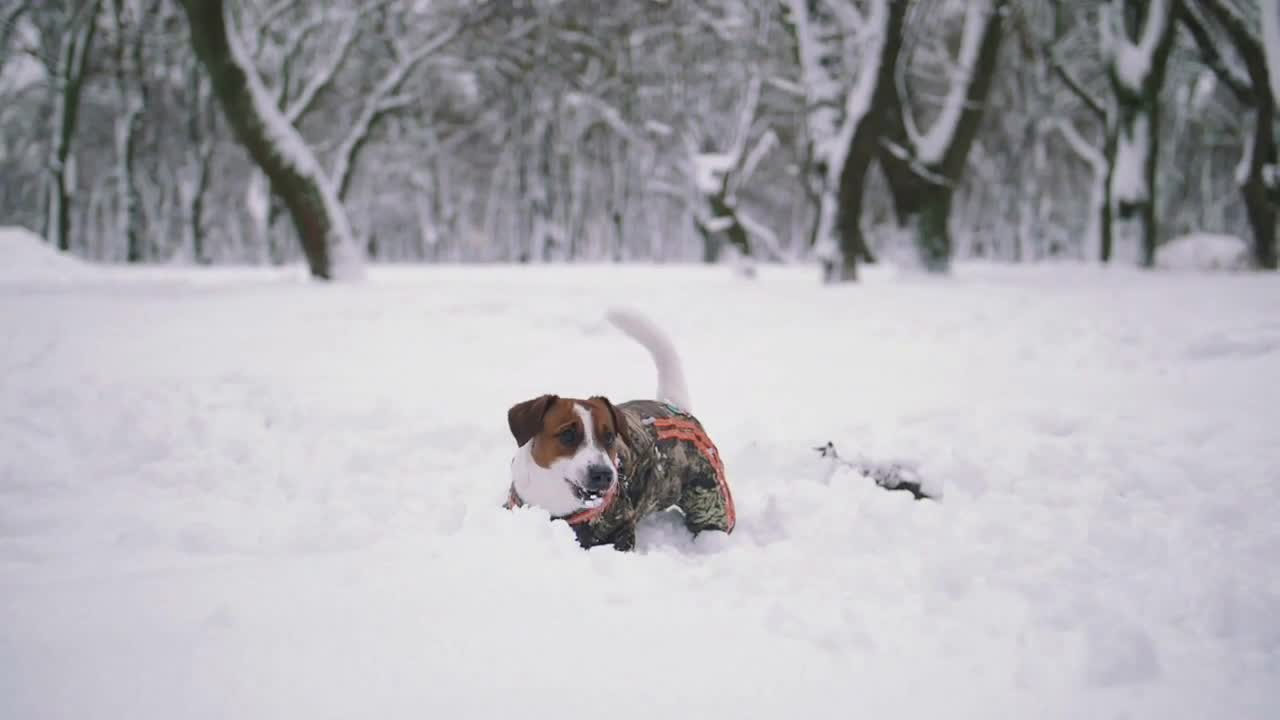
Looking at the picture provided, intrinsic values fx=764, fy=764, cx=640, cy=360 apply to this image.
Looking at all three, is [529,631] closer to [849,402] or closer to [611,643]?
[611,643]

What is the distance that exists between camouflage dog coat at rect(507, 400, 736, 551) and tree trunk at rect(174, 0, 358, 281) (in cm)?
1099

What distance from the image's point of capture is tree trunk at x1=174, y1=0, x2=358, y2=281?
11648 millimetres

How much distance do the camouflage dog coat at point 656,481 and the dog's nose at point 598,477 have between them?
12 cm

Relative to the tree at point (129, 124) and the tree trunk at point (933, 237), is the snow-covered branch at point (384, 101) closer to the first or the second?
the tree at point (129, 124)

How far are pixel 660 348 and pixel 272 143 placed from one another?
36.2 ft

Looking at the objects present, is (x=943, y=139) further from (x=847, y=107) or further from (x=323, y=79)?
(x=323, y=79)

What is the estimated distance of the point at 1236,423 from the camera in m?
4.79

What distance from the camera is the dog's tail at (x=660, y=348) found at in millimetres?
3262

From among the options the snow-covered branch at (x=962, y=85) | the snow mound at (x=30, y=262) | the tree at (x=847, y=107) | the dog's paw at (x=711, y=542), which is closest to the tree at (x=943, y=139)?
the snow-covered branch at (x=962, y=85)

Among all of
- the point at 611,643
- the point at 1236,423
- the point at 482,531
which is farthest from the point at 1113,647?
the point at 1236,423

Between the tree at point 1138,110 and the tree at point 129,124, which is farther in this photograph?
the tree at point 129,124

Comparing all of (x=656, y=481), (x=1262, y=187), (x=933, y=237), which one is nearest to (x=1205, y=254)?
(x=1262, y=187)

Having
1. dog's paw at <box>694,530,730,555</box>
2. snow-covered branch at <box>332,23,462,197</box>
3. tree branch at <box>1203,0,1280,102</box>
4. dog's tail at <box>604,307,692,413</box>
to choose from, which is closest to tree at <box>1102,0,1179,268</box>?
tree branch at <box>1203,0,1280,102</box>

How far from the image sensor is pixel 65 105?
19.9m
